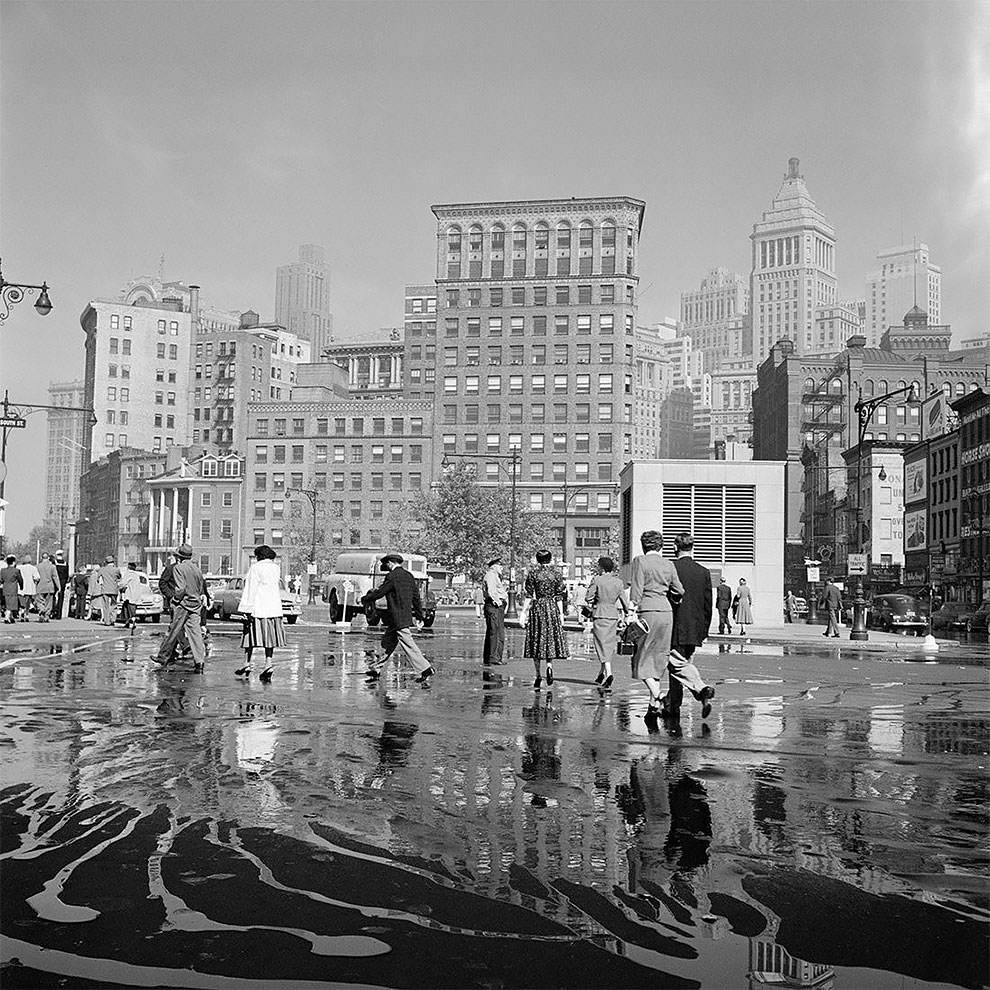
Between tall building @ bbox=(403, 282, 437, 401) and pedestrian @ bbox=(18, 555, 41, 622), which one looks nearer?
pedestrian @ bbox=(18, 555, 41, 622)

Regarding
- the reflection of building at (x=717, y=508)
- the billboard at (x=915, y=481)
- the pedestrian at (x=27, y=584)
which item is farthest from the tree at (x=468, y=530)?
the pedestrian at (x=27, y=584)

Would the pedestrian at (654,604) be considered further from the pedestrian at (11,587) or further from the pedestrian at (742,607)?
the pedestrian at (742,607)

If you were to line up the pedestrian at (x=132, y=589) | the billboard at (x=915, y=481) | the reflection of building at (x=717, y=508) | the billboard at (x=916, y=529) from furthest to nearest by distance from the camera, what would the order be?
1. the billboard at (x=915, y=481)
2. the billboard at (x=916, y=529)
3. the reflection of building at (x=717, y=508)
4. the pedestrian at (x=132, y=589)

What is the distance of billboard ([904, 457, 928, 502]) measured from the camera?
83.5m

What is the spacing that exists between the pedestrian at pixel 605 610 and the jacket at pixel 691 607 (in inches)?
125

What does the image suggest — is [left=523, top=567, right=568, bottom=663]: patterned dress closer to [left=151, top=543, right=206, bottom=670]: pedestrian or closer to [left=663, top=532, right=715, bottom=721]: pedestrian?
[left=663, top=532, right=715, bottom=721]: pedestrian

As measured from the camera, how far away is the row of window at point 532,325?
11100 cm

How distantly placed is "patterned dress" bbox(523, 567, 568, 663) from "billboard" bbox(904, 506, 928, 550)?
233ft

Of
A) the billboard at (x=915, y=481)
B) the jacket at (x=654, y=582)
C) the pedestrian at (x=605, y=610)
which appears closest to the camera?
the jacket at (x=654, y=582)

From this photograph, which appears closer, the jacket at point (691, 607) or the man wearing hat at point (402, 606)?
the jacket at point (691, 607)

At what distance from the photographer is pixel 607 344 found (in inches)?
4375

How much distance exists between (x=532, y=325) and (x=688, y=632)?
333 feet

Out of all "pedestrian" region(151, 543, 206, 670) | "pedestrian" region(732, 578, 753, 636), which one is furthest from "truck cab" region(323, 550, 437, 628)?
"pedestrian" region(151, 543, 206, 670)

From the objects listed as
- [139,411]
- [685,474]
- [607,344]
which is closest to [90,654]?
[685,474]
